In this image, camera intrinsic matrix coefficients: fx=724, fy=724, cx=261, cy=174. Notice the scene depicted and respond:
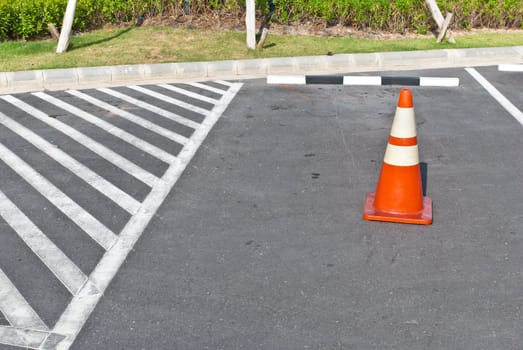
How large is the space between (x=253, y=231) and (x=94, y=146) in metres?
2.67

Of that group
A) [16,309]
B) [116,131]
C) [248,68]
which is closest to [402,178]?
[16,309]

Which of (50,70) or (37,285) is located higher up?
(50,70)

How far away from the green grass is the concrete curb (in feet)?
1.36

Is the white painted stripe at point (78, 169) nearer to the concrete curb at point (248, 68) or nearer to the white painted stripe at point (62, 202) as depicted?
the white painted stripe at point (62, 202)

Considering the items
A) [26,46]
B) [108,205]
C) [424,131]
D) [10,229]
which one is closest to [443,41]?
[424,131]

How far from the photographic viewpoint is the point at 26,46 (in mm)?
11492

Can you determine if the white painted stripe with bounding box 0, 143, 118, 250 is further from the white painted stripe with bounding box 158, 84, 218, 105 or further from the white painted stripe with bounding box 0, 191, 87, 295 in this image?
the white painted stripe with bounding box 158, 84, 218, 105

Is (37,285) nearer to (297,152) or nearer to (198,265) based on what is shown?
(198,265)

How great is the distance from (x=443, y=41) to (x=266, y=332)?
8.93 meters

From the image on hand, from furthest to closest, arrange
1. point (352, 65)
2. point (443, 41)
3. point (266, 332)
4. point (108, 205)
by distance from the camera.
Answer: point (443, 41)
point (352, 65)
point (108, 205)
point (266, 332)

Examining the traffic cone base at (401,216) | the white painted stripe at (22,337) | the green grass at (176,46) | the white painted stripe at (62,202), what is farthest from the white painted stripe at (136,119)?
the white painted stripe at (22,337)

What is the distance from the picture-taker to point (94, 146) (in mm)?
7461

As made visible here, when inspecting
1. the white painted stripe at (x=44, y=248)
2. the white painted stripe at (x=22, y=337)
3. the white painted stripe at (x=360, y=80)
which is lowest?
the white painted stripe at (x=22, y=337)

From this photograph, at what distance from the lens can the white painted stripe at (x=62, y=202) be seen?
17.9ft
